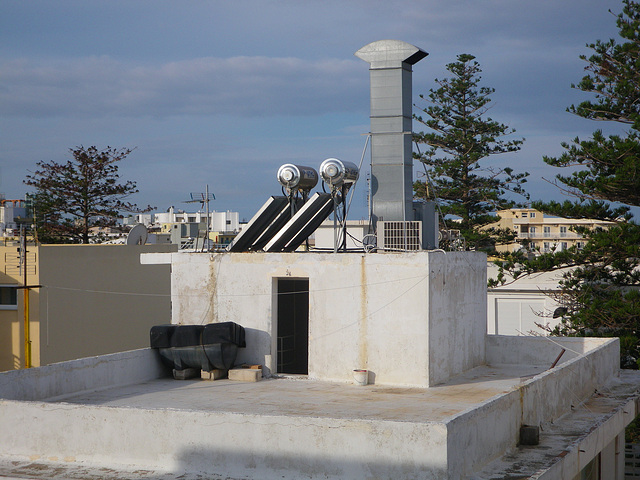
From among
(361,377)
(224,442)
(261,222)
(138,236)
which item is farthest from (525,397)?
(138,236)

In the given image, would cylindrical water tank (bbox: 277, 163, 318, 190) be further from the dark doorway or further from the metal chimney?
the dark doorway

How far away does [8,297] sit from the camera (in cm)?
2205

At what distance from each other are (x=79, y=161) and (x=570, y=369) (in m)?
29.8

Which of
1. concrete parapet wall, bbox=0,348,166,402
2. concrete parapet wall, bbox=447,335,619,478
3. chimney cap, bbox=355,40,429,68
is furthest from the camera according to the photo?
chimney cap, bbox=355,40,429,68

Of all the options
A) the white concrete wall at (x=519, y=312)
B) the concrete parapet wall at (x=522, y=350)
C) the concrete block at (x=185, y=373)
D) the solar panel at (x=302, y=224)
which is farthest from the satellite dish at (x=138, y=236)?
the concrete parapet wall at (x=522, y=350)

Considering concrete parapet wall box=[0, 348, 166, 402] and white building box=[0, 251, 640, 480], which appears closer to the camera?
white building box=[0, 251, 640, 480]

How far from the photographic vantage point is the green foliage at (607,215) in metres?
24.8

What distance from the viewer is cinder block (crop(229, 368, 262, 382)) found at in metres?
14.0

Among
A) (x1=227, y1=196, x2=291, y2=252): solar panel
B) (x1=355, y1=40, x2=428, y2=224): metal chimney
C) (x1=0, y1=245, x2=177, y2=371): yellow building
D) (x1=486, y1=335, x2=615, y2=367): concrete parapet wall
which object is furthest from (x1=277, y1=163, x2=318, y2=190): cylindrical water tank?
(x1=0, y1=245, x2=177, y2=371): yellow building

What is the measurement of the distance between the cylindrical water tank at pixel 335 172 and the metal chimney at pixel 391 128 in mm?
714

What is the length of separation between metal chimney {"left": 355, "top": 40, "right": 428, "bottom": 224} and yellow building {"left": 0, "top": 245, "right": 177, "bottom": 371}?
9234mm

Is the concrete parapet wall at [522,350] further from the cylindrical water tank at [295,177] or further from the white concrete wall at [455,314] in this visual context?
the cylindrical water tank at [295,177]

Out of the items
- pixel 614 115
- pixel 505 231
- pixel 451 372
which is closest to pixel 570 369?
pixel 451 372

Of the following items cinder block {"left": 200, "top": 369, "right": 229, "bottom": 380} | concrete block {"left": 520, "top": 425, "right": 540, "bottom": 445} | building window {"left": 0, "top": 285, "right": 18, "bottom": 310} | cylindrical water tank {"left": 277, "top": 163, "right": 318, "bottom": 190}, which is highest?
cylindrical water tank {"left": 277, "top": 163, "right": 318, "bottom": 190}
